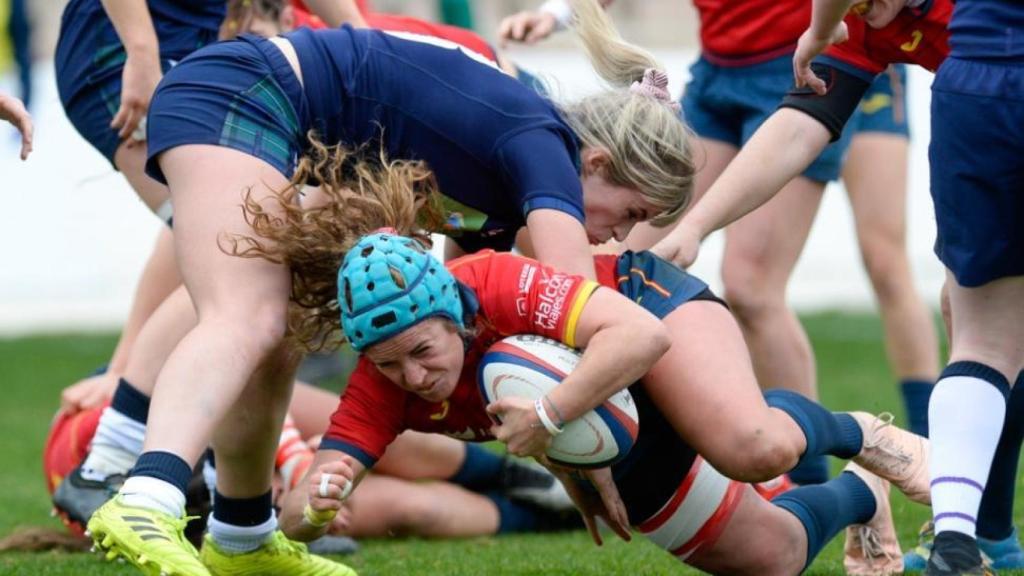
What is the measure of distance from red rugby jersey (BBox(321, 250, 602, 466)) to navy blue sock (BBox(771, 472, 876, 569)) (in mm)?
805

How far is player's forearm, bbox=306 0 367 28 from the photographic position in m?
4.64

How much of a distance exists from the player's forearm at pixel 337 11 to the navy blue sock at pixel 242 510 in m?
1.37

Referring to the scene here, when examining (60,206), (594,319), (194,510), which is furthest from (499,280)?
(60,206)

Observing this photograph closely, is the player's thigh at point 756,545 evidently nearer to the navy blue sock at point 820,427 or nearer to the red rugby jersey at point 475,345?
the navy blue sock at point 820,427

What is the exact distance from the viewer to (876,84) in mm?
5824

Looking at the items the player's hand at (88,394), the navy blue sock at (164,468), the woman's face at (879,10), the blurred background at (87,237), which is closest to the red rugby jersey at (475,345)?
the navy blue sock at (164,468)

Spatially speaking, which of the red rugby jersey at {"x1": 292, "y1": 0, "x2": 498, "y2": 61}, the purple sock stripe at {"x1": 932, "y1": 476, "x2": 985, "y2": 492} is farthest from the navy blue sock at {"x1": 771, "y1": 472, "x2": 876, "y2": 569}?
the red rugby jersey at {"x1": 292, "y1": 0, "x2": 498, "y2": 61}

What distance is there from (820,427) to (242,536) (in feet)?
4.41

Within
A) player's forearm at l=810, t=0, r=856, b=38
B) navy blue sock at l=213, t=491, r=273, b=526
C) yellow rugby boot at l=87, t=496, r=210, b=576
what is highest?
player's forearm at l=810, t=0, r=856, b=38

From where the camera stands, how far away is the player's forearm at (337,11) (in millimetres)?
4641

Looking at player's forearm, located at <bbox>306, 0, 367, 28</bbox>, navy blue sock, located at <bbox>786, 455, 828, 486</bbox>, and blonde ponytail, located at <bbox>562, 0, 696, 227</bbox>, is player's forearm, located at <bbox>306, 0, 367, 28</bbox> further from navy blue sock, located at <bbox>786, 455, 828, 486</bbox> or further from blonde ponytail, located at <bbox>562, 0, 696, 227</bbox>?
navy blue sock, located at <bbox>786, 455, 828, 486</bbox>

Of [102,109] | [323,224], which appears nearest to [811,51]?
[323,224]

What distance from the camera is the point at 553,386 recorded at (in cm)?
348

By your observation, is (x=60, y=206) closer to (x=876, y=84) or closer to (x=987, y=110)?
(x=876, y=84)
